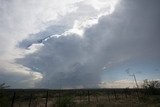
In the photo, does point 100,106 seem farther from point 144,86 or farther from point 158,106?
point 144,86

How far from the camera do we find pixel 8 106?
2048 cm

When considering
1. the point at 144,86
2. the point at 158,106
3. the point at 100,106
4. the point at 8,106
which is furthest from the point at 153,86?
the point at 8,106

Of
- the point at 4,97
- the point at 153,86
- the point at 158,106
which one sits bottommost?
the point at 158,106

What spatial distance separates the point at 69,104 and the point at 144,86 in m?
38.6

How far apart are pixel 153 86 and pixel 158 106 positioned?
31365mm

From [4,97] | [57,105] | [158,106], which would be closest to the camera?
[4,97]

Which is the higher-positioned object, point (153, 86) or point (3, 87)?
point (153, 86)

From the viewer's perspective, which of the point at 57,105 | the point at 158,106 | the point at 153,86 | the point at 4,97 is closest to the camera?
the point at 4,97

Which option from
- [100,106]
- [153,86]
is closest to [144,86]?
[153,86]

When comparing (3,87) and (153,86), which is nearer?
(3,87)

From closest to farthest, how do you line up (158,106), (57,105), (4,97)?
(4,97), (57,105), (158,106)

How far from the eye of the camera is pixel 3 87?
20.1 metres

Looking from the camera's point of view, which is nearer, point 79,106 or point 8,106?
point 8,106

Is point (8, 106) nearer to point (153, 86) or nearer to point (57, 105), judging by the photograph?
point (57, 105)
